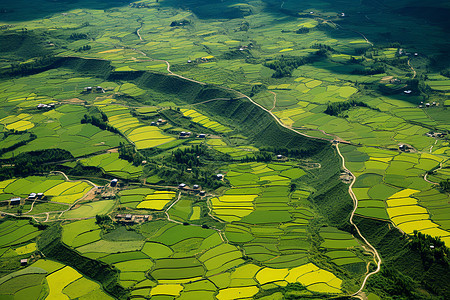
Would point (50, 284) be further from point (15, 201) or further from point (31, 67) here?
point (31, 67)

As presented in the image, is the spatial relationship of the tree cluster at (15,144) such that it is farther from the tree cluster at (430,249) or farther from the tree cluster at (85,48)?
the tree cluster at (430,249)

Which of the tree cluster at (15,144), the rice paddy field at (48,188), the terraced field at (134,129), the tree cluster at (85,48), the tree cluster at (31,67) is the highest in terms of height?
the tree cluster at (85,48)

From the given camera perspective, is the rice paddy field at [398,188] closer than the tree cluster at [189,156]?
Yes

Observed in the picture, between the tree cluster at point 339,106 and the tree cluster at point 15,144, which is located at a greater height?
the tree cluster at point 339,106

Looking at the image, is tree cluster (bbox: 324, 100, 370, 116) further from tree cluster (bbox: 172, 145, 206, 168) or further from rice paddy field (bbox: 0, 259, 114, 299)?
rice paddy field (bbox: 0, 259, 114, 299)

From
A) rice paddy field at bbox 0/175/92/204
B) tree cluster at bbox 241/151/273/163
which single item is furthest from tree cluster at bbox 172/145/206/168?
rice paddy field at bbox 0/175/92/204

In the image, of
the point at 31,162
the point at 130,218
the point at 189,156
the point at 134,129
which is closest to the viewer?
the point at 130,218

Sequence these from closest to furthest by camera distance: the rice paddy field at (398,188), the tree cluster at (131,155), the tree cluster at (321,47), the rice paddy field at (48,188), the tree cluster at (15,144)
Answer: the rice paddy field at (398,188), the rice paddy field at (48,188), the tree cluster at (131,155), the tree cluster at (15,144), the tree cluster at (321,47)

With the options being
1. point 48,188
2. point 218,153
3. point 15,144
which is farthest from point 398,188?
point 15,144

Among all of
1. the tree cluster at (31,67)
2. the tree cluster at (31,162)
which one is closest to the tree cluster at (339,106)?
the tree cluster at (31,162)
